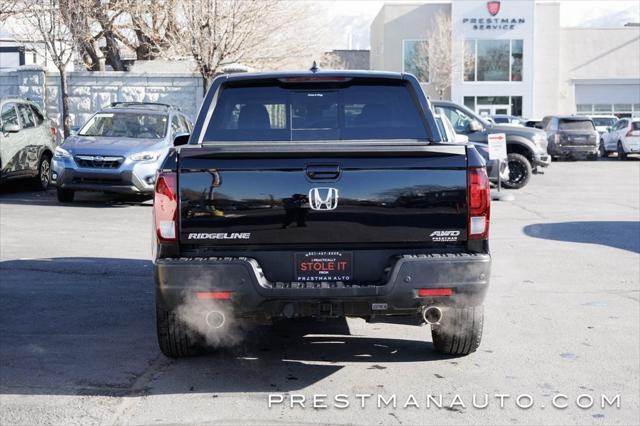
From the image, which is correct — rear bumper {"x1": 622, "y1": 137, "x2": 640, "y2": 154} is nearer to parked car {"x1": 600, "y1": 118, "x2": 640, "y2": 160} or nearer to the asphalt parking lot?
parked car {"x1": 600, "y1": 118, "x2": 640, "y2": 160}

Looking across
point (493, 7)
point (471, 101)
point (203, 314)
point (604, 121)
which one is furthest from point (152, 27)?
point (471, 101)

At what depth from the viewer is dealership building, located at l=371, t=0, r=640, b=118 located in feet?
202

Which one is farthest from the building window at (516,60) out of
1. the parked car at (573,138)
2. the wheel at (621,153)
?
the parked car at (573,138)

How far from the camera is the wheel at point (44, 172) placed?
1814 centimetres

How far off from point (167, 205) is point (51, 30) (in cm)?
1550

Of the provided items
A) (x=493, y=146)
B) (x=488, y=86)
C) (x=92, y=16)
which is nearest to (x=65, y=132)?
(x=92, y=16)

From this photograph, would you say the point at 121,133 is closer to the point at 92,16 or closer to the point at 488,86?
the point at 92,16

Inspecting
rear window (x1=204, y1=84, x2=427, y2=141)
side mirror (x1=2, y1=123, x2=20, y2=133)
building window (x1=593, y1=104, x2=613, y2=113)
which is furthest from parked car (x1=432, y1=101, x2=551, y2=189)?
building window (x1=593, y1=104, x2=613, y2=113)

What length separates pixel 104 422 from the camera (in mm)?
5051

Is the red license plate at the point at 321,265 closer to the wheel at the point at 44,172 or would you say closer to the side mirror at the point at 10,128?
the side mirror at the point at 10,128

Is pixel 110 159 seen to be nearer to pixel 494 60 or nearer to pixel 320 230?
pixel 320 230

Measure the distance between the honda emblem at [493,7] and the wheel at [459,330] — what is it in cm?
5777

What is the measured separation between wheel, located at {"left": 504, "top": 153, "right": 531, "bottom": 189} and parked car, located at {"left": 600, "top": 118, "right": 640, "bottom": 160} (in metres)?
15.6

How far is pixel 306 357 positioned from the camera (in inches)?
254
